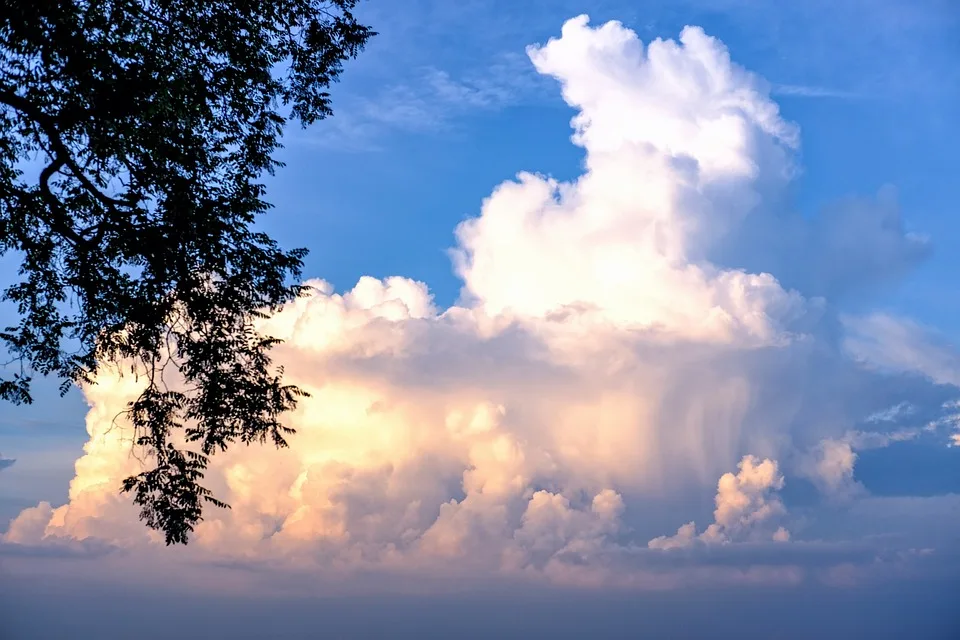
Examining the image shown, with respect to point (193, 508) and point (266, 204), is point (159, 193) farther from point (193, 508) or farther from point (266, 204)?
point (193, 508)

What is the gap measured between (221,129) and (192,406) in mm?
5369

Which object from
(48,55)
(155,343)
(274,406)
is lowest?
(274,406)

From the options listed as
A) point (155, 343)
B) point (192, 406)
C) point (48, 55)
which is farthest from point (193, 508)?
point (48, 55)

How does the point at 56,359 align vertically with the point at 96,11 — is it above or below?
below

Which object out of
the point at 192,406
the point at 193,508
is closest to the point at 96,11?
the point at 192,406

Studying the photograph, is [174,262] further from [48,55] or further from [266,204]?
[48,55]

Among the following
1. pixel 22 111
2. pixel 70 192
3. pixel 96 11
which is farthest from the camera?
pixel 70 192

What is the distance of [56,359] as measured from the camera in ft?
58.6

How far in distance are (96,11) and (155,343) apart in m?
6.28

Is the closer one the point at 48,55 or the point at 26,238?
the point at 48,55

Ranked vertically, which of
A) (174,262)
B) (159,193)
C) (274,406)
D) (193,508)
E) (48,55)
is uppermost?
(48,55)

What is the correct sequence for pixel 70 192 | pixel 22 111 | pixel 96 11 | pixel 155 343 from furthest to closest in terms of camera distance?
pixel 155 343
pixel 70 192
pixel 22 111
pixel 96 11

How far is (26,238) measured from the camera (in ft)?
55.4

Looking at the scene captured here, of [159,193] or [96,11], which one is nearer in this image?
[96,11]
